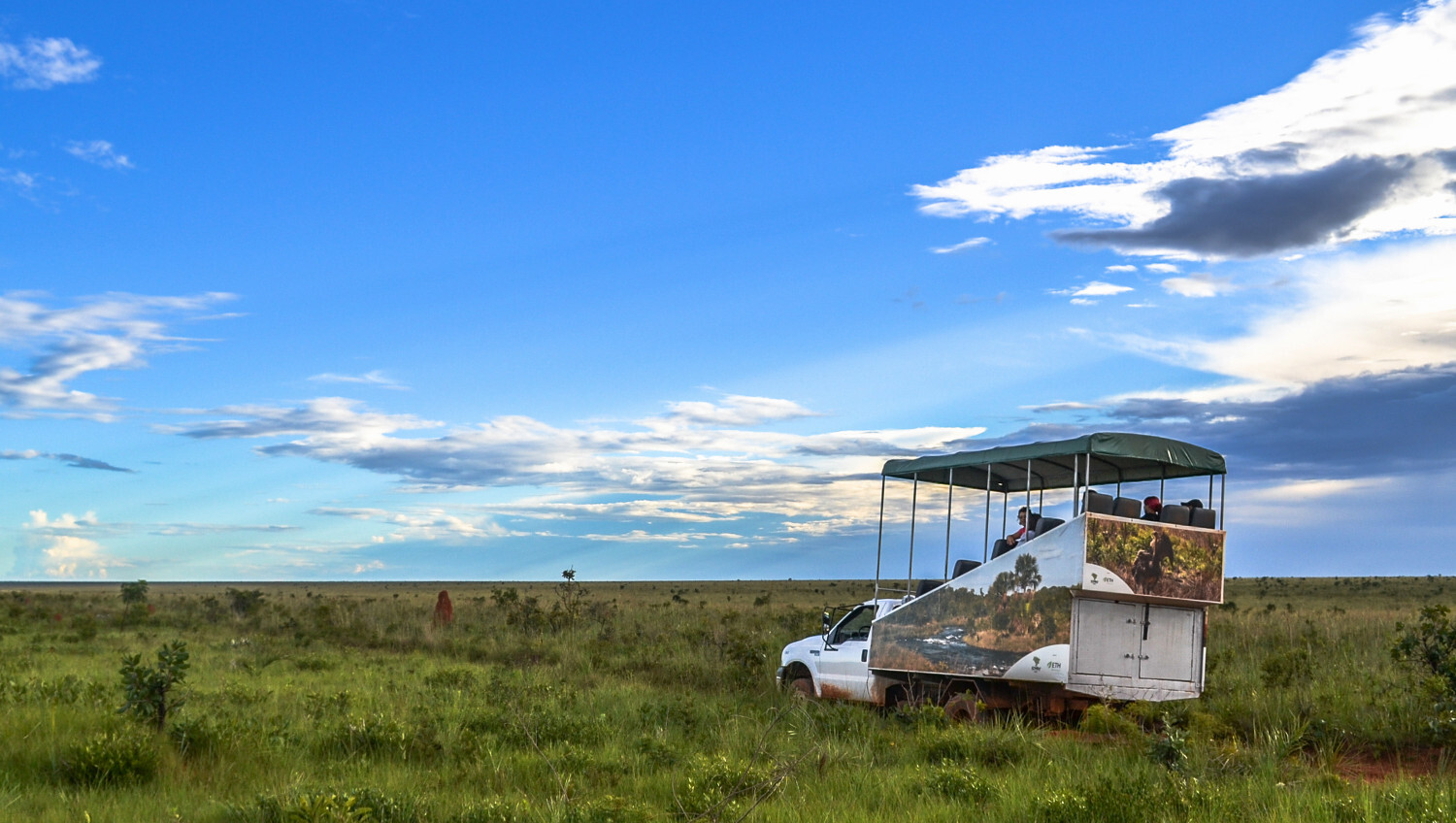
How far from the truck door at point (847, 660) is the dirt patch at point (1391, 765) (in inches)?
217

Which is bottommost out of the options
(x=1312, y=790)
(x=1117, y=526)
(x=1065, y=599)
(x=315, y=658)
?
(x=315, y=658)

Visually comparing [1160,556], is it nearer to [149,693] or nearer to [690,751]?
[690,751]

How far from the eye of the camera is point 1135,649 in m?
12.3

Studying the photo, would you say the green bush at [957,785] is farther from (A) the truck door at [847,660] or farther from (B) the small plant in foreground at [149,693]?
(B) the small plant in foreground at [149,693]

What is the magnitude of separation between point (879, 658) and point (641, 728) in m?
3.34

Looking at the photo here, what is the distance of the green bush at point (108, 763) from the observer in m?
8.92

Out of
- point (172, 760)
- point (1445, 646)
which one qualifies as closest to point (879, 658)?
point (1445, 646)

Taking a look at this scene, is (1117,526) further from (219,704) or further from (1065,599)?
(219,704)

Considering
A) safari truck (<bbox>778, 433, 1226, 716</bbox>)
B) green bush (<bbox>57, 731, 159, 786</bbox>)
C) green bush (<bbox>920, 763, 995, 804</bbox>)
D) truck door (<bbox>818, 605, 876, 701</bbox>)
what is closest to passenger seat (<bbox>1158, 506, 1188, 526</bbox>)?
safari truck (<bbox>778, 433, 1226, 716</bbox>)

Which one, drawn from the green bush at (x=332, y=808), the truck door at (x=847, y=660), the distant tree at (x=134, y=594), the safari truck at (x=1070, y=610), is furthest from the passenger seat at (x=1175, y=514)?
the distant tree at (x=134, y=594)

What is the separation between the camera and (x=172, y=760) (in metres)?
9.40

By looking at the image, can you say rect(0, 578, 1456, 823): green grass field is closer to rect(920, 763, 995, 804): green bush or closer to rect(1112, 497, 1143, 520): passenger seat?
rect(920, 763, 995, 804): green bush

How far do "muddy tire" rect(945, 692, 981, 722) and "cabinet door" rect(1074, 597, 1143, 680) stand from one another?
1262 mm

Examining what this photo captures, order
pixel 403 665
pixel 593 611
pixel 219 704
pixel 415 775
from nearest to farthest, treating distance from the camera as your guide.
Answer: pixel 415 775, pixel 219 704, pixel 403 665, pixel 593 611
